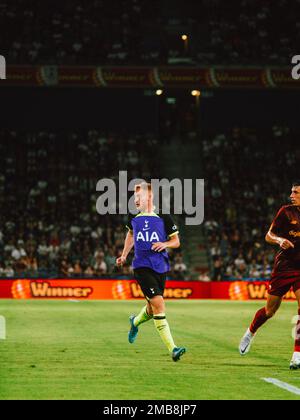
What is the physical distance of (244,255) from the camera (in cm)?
3947

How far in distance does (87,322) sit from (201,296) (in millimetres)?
15254

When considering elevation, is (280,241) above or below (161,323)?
above

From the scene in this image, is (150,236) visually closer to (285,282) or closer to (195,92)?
(285,282)

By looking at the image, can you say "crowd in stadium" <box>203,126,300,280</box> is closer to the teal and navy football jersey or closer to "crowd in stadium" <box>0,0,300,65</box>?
"crowd in stadium" <box>0,0,300,65</box>

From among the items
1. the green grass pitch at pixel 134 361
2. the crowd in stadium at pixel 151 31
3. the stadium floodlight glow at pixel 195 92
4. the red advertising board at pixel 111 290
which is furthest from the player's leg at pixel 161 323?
the stadium floodlight glow at pixel 195 92

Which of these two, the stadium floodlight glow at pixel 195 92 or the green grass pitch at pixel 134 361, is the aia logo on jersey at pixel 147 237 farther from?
the stadium floodlight glow at pixel 195 92

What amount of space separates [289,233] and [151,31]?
131 feet

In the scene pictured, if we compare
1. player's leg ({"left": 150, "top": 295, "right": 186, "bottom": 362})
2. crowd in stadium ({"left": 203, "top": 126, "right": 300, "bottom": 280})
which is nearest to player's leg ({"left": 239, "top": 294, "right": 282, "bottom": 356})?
player's leg ({"left": 150, "top": 295, "right": 186, "bottom": 362})

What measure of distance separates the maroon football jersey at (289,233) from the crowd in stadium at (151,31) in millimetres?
34125

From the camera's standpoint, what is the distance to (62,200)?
43719 mm

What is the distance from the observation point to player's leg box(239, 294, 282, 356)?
43.1 feet

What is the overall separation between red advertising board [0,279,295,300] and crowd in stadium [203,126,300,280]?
133 cm

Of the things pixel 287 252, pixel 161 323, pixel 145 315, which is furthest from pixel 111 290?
pixel 287 252

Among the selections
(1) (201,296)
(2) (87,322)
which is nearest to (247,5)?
(1) (201,296)
